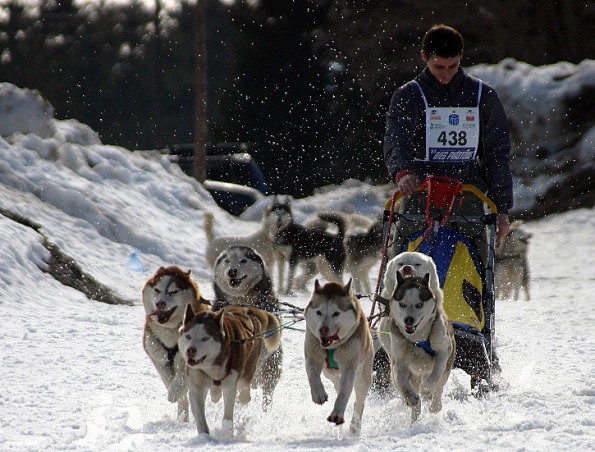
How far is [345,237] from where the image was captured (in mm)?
11297

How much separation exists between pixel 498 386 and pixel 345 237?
252 inches

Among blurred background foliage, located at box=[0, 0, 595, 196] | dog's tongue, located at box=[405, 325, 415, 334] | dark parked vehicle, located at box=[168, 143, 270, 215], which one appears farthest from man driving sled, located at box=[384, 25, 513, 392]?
blurred background foliage, located at box=[0, 0, 595, 196]

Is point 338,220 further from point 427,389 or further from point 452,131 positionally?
point 427,389

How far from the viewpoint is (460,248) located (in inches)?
186

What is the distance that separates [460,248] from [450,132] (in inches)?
22.4

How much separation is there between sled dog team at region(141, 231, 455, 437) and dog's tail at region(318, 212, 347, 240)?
6.68 m

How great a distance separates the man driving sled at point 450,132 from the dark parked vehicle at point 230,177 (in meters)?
11.3

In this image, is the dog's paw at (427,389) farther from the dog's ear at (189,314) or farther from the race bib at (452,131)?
the race bib at (452,131)

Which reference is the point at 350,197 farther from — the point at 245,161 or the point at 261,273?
the point at 261,273

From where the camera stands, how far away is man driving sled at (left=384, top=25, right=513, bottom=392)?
480 cm

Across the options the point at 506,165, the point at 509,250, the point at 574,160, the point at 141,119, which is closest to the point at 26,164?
the point at 509,250

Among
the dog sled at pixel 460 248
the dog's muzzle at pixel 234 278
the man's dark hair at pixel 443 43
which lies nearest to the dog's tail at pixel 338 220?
the dog's muzzle at pixel 234 278

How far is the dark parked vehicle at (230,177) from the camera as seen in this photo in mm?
16438

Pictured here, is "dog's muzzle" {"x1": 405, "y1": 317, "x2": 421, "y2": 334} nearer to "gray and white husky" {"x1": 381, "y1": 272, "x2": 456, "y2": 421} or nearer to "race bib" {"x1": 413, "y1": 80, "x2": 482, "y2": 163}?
"gray and white husky" {"x1": 381, "y1": 272, "x2": 456, "y2": 421}
